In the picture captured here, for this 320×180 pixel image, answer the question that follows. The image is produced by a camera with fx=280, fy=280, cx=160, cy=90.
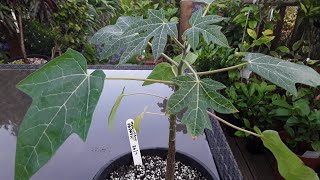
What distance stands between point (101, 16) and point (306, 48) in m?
2.11

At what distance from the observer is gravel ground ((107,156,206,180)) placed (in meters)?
0.71

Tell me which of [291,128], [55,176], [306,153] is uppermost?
[55,176]

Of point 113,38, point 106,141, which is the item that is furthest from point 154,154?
point 113,38

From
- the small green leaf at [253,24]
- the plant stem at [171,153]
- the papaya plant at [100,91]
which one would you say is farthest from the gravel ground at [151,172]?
the small green leaf at [253,24]

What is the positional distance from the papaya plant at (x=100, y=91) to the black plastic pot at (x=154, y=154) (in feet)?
0.72

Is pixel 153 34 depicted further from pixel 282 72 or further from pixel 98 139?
pixel 98 139

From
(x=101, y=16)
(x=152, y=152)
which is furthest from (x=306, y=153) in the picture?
(x=101, y=16)

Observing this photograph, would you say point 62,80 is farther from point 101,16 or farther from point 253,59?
point 101,16

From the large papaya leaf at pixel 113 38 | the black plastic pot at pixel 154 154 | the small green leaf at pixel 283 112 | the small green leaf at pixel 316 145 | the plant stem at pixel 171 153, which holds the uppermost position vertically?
the large papaya leaf at pixel 113 38

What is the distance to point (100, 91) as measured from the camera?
0.43 metres

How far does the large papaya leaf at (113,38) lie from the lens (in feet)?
1.74

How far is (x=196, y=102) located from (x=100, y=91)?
0.15 metres

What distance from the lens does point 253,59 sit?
554 millimetres

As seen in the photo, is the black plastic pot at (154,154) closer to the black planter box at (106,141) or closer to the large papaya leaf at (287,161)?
the black planter box at (106,141)
